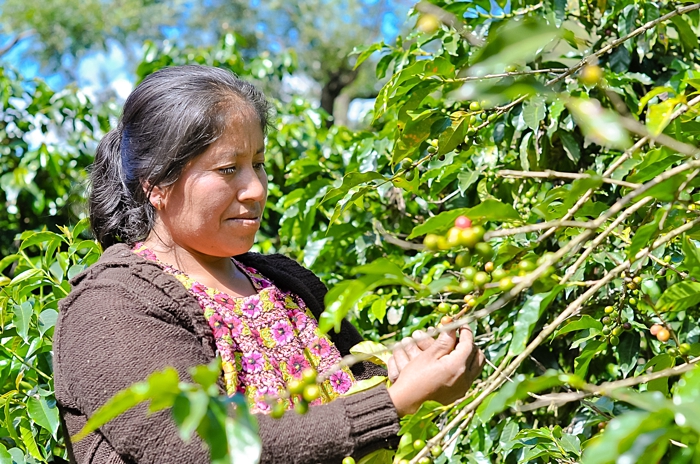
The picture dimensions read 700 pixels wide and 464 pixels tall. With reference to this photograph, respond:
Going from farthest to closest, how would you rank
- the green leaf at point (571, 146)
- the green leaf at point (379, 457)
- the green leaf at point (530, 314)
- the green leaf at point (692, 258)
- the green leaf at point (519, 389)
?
1. the green leaf at point (571, 146)
2. the green leaf at point (379, 457)
3. the green leaf at point (692, 258)
4. the green leaf at point (530, 314)
5. the green leaf at point (519, 389)

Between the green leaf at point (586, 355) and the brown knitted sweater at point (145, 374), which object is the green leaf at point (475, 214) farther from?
the green leaf at point (586, 355)

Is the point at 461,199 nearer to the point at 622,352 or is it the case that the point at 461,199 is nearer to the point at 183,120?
the point at 622,352

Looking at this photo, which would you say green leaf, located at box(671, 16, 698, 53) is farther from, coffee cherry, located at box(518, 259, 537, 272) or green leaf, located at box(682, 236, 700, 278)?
coffee cherry, located at box(518, 259, 537, 272)

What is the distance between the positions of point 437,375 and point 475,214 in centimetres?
39

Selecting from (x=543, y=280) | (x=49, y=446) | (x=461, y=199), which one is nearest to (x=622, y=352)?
(x=461, y=199)

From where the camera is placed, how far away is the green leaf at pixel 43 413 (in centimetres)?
159

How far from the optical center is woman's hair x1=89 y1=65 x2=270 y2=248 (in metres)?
1.47

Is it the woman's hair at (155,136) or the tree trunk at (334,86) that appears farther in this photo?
the tree trunk at (334,86)

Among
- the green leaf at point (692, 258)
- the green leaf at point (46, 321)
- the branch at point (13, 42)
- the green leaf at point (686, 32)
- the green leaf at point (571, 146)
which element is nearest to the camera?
the green leaf at point (692, 258)

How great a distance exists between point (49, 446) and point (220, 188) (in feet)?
2.62

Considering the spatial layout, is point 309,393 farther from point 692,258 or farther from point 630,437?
point 692,258

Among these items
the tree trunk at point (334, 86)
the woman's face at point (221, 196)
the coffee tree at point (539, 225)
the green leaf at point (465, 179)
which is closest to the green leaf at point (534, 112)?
the coffee tree at point (539, 225)

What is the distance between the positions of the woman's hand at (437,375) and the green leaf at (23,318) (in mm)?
854

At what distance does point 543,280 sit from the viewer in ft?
3.10
